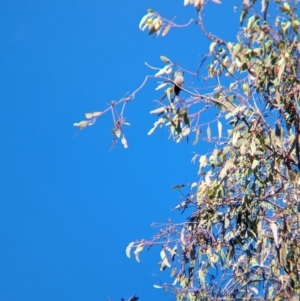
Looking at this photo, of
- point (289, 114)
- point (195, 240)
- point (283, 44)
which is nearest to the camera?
point (283, 44)

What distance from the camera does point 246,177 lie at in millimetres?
2424

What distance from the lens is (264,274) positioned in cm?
258

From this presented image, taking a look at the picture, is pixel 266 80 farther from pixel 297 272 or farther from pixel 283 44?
pixel 297 272

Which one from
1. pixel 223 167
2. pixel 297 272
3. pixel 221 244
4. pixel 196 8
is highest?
pixel 196 8

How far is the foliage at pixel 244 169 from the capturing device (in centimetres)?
222

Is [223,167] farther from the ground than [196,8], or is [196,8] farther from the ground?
[196,8]

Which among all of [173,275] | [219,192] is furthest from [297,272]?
[173,275]

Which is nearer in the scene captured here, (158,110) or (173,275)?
(158,110)

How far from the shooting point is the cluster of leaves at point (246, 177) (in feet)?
7.27

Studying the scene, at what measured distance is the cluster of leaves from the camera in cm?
221

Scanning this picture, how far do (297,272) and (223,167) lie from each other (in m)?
0.48

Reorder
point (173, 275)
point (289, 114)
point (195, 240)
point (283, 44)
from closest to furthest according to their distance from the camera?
point (283, 44) < point (289, 114) < point (195, 240) < point (173, 275)

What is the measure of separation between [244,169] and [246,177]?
35 millimetres

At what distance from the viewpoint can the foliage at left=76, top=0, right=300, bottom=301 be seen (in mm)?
2217
